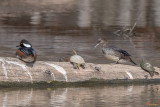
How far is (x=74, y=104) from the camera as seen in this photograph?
11961 millimetres

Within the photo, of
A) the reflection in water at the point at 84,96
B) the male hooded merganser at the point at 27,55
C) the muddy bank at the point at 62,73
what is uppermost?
the male hooded merganser at the point at 27,55

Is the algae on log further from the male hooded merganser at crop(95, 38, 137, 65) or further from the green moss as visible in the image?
the male hooded merganser at crop(95, 38, 137, 65)

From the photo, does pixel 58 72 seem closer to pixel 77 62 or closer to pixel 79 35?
pixel 77 62

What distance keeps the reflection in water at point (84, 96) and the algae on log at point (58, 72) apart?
276 millimetres

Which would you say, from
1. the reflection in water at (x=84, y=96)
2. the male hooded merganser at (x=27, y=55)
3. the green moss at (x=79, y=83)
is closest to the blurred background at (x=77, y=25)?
the green moss at (x=79, y=83)

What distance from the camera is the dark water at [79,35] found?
41.7 feet

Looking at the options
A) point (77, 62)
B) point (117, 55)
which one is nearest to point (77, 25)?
point (117, 55)

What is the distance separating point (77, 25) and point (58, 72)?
503 inches

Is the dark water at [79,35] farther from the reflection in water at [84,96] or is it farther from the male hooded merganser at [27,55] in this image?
the male hooded merganser at [27,55]

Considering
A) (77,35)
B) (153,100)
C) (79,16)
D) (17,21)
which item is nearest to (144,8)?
(79,16)

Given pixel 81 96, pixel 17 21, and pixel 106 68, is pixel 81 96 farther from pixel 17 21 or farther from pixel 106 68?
pixel 17 21

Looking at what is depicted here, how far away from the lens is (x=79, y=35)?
2356 cm

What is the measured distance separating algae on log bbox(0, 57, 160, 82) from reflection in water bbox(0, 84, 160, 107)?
0.91 ft

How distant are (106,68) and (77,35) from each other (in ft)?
30.2
